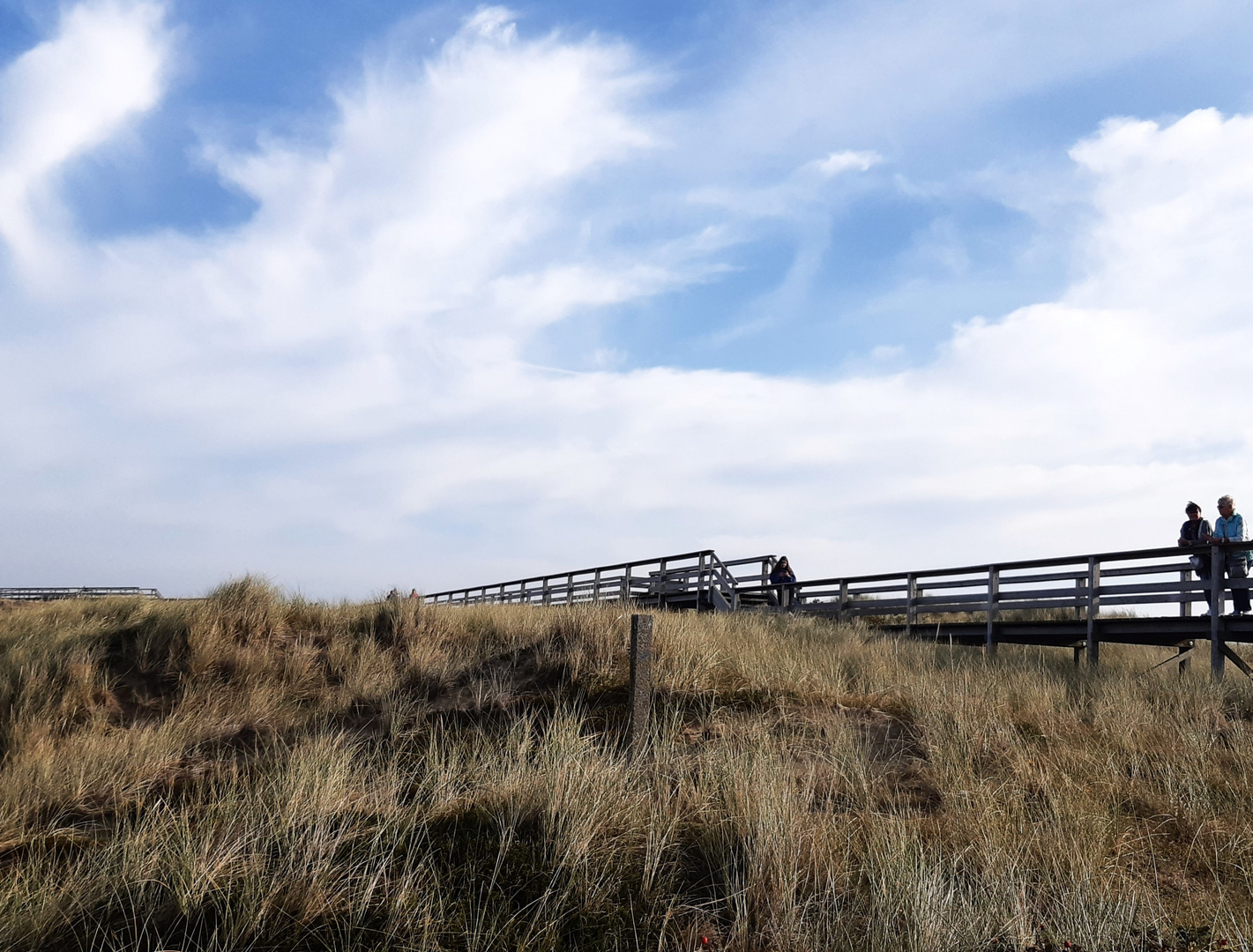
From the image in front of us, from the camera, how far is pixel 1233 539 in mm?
12508

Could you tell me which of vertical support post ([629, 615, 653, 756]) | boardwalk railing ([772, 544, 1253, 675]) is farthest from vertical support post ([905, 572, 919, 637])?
vertical support post ([629, 615, 653, 756])

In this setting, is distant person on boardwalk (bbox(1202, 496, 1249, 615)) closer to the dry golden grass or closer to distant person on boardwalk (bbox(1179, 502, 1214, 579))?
distant person on boardwalk (bbox(1179, 502, 1214, 579))

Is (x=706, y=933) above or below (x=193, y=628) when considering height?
below

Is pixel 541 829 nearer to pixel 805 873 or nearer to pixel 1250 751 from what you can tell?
pixel 805 873

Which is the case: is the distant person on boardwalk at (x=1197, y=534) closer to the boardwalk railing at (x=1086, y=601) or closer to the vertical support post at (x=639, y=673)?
the boardwalk railing at (x=1086, y=601)

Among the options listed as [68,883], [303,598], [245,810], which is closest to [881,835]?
[245,810]

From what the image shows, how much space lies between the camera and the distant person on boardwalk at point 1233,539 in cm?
1212

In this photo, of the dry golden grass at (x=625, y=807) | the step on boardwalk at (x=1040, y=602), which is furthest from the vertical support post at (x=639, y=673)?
the step on boardwalk at (x=1040, y=602)

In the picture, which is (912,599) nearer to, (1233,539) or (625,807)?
(1233,539)

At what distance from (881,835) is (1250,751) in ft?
13.9

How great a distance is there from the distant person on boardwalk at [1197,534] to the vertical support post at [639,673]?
9538 mm

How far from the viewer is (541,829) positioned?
5.38 m

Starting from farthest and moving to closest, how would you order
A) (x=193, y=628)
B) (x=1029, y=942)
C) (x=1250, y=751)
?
1. (x=193, y=628)
2. (x=1250, y=751)
3. (x=1029, y=942)

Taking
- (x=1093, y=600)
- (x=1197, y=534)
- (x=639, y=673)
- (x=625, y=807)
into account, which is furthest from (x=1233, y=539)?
(x=625, y=807)
